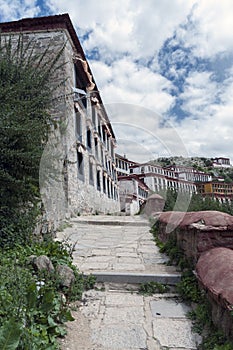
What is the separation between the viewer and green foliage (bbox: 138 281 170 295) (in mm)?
2914

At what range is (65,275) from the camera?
2725 mm

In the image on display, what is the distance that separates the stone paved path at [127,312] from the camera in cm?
201

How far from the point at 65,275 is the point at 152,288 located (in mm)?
936

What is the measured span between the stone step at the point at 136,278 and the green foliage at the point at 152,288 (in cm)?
4

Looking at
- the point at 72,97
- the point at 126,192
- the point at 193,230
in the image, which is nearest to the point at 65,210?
the point at 72,97

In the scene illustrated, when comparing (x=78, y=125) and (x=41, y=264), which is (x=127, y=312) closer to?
(x=41, y=264)

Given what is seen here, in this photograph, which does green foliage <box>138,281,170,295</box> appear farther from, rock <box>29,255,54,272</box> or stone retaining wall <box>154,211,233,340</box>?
rock <box>29,255,54,272</box>

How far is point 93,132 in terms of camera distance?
14.2m

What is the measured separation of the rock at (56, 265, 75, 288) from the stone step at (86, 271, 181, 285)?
37 cm

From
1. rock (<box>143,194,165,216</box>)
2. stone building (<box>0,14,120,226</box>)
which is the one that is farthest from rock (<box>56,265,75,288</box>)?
rock (<box>143,194,165,216</box>)

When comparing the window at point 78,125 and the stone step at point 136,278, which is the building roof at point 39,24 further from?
the stone step at point 136,278

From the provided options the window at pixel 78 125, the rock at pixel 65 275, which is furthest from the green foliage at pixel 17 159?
the window at pixel 78 125

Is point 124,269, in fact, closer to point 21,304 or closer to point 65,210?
point 21,304

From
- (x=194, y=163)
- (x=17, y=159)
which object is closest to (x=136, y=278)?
(x=17, y=159)
